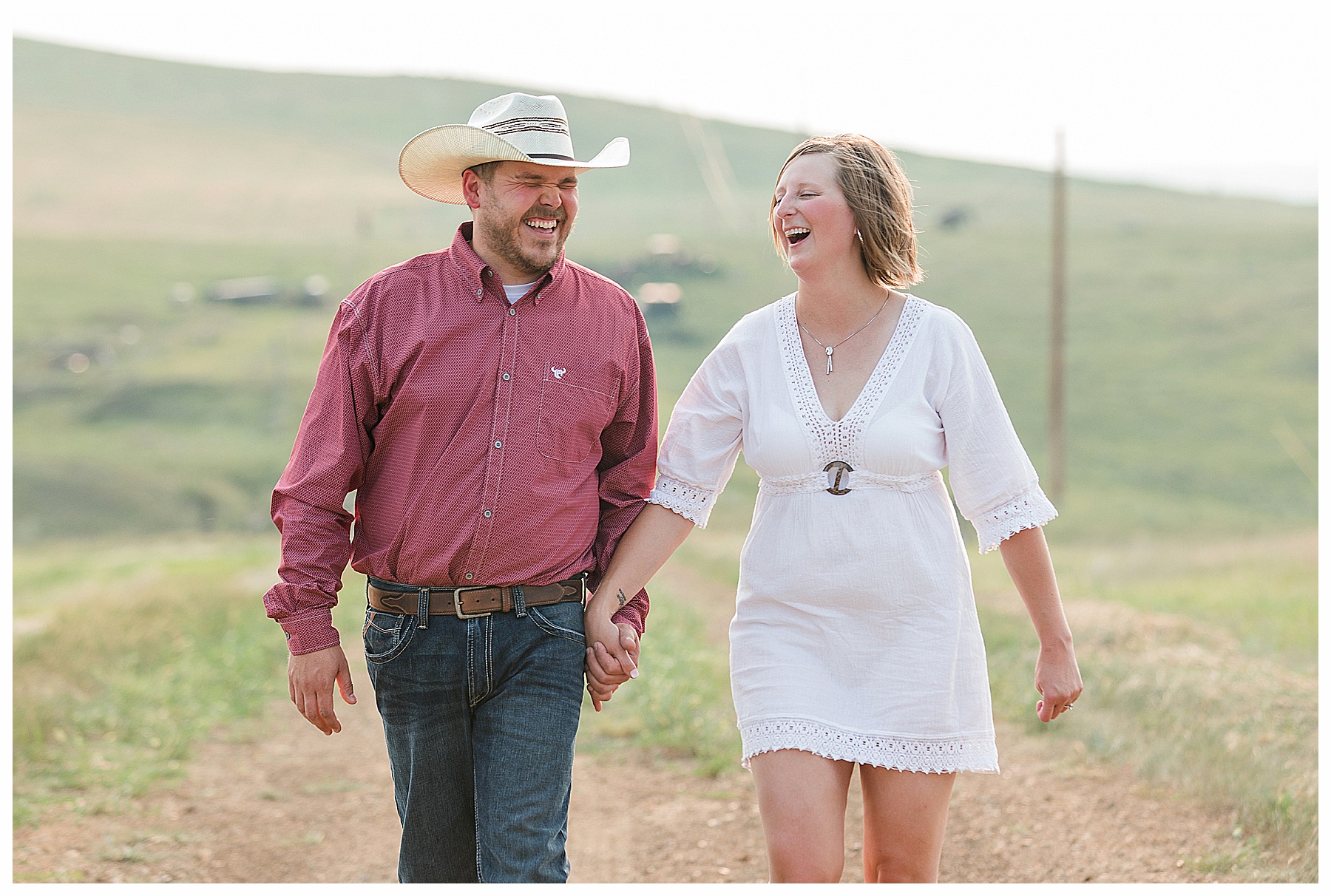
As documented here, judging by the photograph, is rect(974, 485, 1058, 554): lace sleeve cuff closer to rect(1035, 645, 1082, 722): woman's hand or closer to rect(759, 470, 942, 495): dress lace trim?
rect(759, 470, 942, 495): dress lace trim

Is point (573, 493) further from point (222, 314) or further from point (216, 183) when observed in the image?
point (216, 183)

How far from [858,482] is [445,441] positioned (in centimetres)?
106

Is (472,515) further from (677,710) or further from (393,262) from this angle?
(393,262)

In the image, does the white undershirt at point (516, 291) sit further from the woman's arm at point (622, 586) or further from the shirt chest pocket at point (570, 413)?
the woman's arm at point (622, 586)

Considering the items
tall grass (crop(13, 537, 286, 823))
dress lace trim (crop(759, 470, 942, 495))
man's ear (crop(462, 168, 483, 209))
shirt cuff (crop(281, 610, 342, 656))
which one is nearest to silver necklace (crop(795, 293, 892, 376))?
dress lace trim (crop(759, 470, 942, 495))

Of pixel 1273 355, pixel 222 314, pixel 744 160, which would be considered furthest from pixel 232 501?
pixel 744 160

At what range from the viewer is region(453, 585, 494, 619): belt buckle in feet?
9.88

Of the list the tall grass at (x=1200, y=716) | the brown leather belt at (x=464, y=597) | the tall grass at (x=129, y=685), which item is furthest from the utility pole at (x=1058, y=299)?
the brown leather belt at (x=464, y=597)

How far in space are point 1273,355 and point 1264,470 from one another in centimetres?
819

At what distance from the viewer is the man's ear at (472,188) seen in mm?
3204

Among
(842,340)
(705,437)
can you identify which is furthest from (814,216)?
(705,437)

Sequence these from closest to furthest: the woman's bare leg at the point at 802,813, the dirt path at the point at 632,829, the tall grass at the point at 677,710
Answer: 1. the woman's bare leg at the point at 802,813
2. the dirt path at the point at 632,829
3. the tall grass at the point at 677,710

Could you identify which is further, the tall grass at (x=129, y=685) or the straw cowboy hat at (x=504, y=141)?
the tall grass at (x=129, y=685)

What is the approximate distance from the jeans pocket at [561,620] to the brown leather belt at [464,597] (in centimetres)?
1
